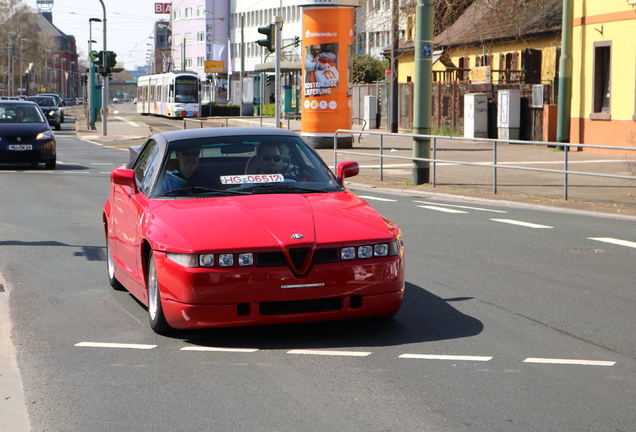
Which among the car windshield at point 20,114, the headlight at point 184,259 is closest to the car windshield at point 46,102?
the car windshield at point 20,114

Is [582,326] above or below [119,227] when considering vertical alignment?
below

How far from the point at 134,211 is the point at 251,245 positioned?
164 centimetres

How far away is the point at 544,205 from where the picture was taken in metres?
16.2

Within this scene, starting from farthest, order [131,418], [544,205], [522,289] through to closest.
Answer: [544,205] → [522,289] → [131,418]

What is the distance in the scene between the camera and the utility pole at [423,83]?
63.9ft

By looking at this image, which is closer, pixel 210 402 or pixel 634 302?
pixel 210 402

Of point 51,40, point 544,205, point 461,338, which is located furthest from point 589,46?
point 51,40

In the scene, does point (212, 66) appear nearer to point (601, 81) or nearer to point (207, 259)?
point (601, 81)

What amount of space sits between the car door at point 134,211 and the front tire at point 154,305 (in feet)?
0.66

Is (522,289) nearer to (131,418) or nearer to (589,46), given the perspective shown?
(131,418)

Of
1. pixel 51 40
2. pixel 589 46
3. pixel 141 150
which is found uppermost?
pixel 51 40

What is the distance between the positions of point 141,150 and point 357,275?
9.72 ft

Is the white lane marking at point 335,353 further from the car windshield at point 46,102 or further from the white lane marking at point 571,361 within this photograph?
A: the car windshield at point 46,102

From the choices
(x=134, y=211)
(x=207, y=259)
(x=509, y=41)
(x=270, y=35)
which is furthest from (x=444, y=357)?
(x=509, y=41)
